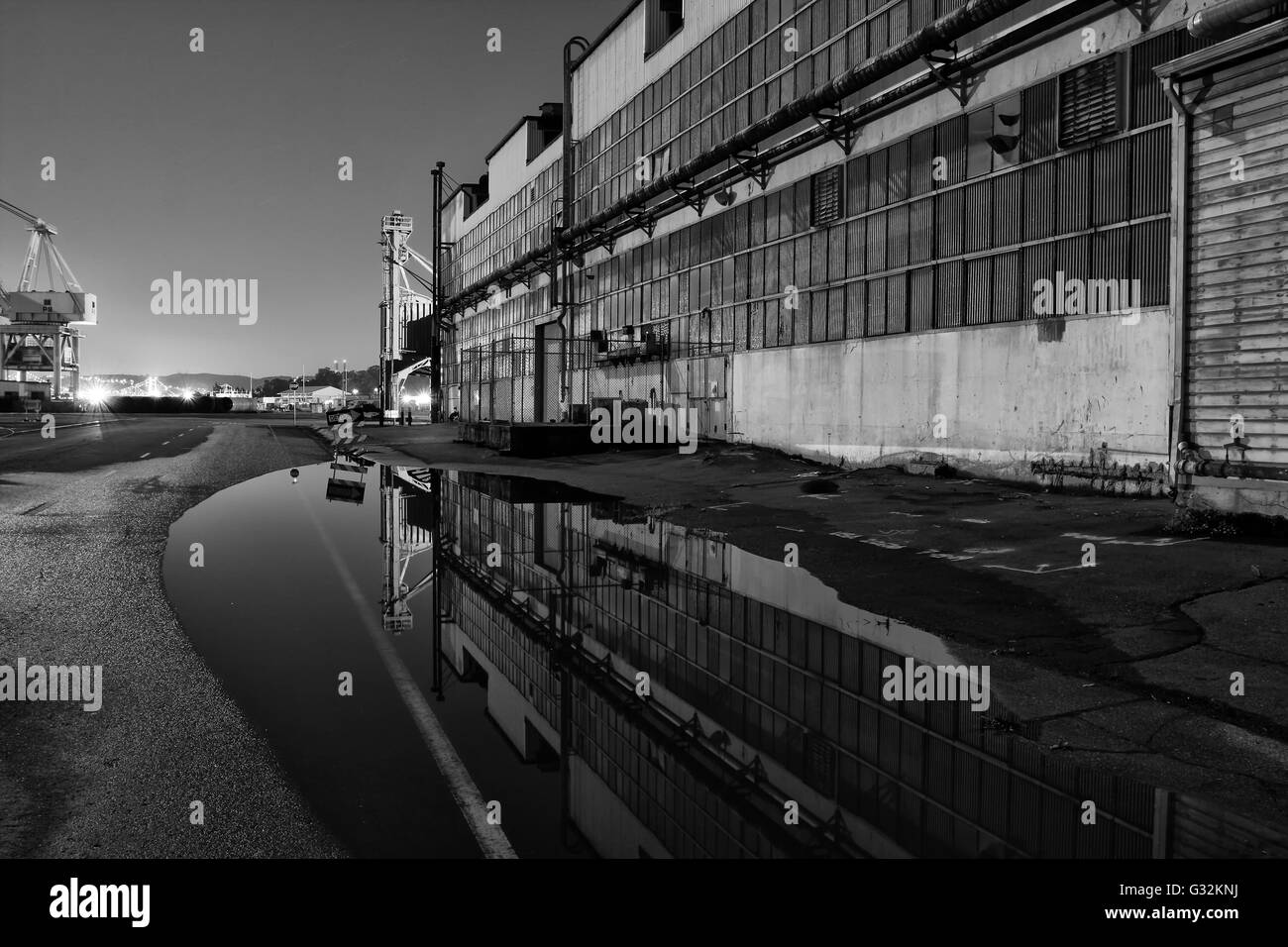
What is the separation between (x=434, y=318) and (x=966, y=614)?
55.6 metres

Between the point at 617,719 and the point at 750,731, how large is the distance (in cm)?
72

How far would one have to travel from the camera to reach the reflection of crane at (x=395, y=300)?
73000 millimetres

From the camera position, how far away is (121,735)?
4465 mm

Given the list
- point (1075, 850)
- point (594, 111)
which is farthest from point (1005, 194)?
point (594, 111)

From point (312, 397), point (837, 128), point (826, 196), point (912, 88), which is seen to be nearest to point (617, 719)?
point (912, 88)

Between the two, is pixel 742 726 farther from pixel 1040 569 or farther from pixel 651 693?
pixel 1040 569

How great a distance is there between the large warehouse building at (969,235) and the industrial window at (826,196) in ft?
0.17

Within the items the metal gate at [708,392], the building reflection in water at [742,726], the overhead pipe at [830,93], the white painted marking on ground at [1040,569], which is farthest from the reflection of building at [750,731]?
the metal gate at [708,392]

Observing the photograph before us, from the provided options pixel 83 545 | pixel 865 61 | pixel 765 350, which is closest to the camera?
pixel 83 545

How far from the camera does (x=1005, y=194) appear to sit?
16.6 meters

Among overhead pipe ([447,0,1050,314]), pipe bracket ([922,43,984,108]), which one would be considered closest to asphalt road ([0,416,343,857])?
overhead pipe ([447,0,1050,314])

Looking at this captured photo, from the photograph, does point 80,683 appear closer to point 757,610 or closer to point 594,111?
point 757,610

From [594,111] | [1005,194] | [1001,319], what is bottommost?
[1001,319]

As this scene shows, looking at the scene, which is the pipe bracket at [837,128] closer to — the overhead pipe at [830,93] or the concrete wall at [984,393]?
the overhead pipe at [830,93]
